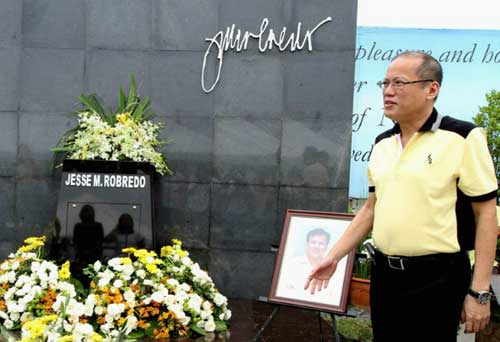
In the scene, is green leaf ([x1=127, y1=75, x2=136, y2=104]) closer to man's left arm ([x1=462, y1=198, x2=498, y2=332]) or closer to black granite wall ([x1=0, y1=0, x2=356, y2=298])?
black granite wall ([x1=0, y1=0, x2=356, y2=298])

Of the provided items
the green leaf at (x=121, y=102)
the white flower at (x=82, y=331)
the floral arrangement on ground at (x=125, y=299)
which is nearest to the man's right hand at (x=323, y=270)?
the white flower at (x=82, y=331)

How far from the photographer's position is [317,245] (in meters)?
3.96

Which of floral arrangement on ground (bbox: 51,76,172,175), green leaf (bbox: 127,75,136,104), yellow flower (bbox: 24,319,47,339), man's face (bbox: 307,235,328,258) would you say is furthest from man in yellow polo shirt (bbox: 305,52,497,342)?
green leaf (bbox: 127,75,136,104)

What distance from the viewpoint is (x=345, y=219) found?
3.98 m

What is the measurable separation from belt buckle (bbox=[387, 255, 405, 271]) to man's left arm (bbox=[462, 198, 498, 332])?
251mm

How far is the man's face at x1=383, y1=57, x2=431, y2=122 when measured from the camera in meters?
2.14

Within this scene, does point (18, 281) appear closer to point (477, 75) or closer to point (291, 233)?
point (291, 233)

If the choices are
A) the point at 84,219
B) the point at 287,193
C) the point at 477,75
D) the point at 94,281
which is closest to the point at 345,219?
the point at 287,193

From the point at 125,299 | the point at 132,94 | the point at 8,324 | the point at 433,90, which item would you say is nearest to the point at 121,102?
the point at 132,94

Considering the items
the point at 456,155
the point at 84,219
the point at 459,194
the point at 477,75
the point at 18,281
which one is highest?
the point at 477,75

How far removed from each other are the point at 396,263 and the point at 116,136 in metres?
3.15

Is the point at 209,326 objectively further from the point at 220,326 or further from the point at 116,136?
the point at 116,136

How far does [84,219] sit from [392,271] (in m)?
3.22

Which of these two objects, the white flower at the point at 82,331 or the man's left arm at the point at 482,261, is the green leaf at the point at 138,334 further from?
the man's left arm at the point at 482,261
